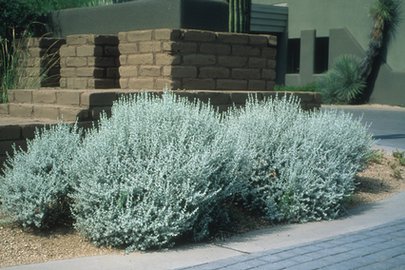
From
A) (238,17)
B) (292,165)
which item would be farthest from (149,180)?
(238,17)

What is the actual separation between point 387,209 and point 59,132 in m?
3.87

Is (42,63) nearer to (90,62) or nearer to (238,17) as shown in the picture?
(90,62)

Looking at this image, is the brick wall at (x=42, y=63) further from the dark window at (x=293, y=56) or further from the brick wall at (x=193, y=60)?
the dark window at (x=293, y=56)

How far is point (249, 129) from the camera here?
282 inches

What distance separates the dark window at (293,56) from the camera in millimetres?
30672

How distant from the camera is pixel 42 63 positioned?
10.2 metres

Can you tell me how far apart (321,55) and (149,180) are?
83.1 feet

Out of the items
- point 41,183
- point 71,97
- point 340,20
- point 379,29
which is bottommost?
point 41,183

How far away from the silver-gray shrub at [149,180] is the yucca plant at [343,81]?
2132 cm

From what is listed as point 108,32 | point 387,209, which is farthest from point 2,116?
point 387,209

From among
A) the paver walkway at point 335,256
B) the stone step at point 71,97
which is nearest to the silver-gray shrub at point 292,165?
the paver walkway at point 335,256

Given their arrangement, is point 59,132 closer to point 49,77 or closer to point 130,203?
point 130,203

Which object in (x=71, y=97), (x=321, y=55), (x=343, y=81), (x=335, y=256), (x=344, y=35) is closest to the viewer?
(x=335, y=256)

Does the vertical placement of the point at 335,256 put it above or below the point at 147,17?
below
